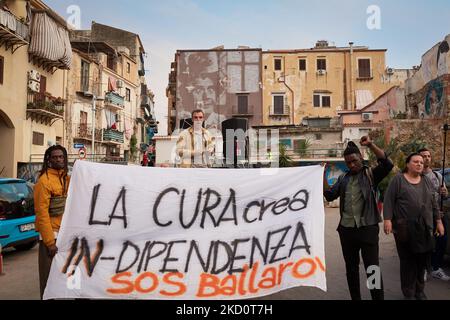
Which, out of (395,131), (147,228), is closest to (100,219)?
(147,228)

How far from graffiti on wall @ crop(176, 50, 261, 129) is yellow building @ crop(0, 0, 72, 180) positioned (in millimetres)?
15790

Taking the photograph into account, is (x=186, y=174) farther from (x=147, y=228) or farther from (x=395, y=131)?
(x=395, y=131)

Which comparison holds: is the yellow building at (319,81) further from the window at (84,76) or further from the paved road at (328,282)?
the paved road at (328,282)

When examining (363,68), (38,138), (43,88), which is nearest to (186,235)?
(38,138)

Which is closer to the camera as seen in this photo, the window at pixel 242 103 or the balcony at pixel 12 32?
the balcony at pixel 12 32

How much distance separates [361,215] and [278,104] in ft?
127

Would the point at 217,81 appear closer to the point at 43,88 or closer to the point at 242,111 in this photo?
the point at 242,111

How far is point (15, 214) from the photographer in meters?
7.67

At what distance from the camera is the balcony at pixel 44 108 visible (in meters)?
24.7

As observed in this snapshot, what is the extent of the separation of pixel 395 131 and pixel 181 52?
2595 centimetres

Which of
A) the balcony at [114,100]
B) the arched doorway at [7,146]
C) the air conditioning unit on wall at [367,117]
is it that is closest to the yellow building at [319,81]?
the air conditioning unit on wall at [367,117]

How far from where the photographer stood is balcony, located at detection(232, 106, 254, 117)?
41781 mm

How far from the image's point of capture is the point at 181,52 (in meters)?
42.3

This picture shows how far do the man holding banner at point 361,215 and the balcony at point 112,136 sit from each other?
34.1 metres
